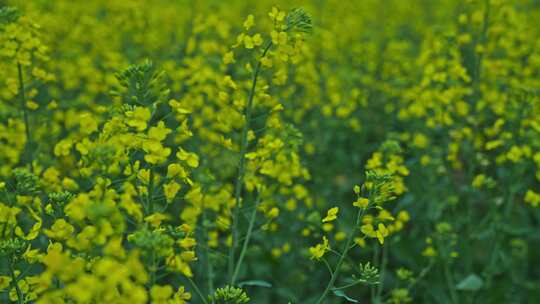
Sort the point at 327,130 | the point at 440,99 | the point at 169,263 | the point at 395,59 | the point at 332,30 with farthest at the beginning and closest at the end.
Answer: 1. the point at 332,30
2. the point at 395,59
3. the point at 327,130
4. the point at 440,99
5. the point at 169,263

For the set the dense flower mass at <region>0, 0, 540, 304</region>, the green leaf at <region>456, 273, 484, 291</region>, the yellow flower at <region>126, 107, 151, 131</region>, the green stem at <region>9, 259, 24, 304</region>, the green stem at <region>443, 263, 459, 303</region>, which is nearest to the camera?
the yellow flower at <region>126, 107, 151, 131</region>

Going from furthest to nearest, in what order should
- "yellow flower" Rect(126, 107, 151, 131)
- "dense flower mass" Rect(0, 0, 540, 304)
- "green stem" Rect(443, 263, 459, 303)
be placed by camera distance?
"green stem" Rect(443, 263, 459, 303)
"dense flower mass" Rect(0, 0, 540, 304)
"yellow flower" Rect(126, 107, 151, 131)

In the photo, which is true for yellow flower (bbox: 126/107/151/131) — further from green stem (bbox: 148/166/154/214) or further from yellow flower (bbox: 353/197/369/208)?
yellow flower (bbox: 353/197/369/208)

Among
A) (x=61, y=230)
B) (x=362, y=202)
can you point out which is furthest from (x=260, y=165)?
(x=61, y=230)

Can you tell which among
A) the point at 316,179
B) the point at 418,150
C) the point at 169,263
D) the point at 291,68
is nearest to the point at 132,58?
the point at 291,68

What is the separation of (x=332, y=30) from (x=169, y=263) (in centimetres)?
542

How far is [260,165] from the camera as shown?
3.42 m

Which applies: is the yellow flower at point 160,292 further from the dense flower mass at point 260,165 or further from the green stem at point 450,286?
the green stem at point 450,286

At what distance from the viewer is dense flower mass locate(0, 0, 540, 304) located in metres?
2.51

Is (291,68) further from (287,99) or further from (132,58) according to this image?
(132,58)

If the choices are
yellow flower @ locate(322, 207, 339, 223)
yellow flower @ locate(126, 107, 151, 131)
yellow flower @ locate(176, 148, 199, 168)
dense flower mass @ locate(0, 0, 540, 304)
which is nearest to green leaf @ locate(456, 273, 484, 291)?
dense flower mass @ locate(0, 0, 540, 304)

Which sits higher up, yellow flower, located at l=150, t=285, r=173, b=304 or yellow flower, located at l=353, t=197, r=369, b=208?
yellow flower, located at l=353, t=197, r=369, b=208

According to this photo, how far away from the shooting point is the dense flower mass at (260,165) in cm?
251

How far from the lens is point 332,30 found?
730 cm
